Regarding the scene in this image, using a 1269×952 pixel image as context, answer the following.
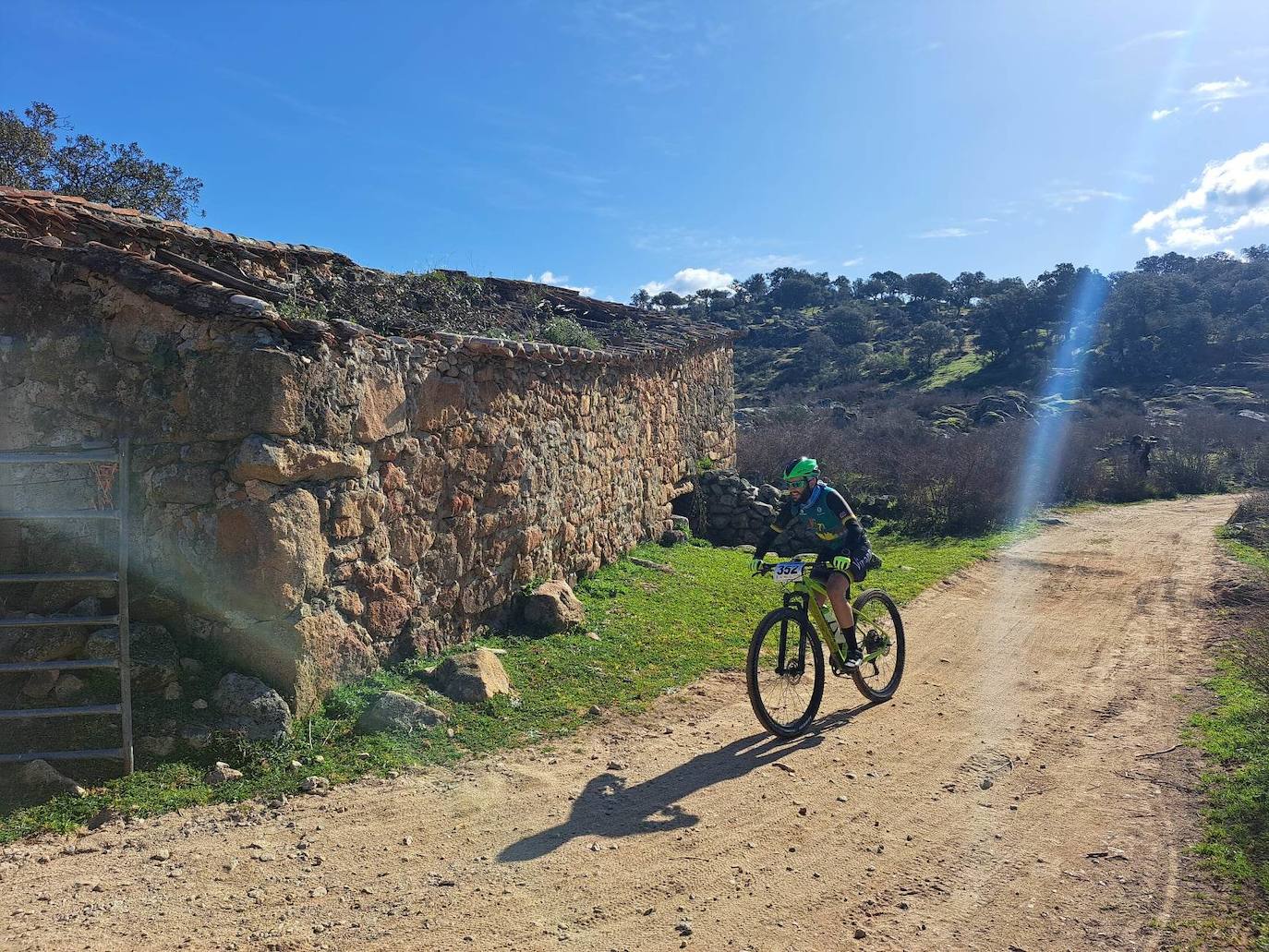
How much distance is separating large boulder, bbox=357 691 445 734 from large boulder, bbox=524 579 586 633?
1.87m

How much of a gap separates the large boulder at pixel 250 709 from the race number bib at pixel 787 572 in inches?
126

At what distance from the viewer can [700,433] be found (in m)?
13.8

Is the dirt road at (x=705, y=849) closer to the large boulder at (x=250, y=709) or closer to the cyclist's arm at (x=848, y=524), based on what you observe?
the large boulder at (x=250, y=709)

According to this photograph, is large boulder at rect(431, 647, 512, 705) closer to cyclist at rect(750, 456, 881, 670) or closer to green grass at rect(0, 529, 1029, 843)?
green grass at rect(0, 529, 1029, 843)

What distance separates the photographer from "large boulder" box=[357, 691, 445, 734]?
4.85 meters

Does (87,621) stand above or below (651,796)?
above

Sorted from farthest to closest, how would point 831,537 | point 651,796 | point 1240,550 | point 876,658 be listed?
1. point 1240,550
2. point 876,658
3. point 831,537
4. point 651,796

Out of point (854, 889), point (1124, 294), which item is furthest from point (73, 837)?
point (1124, 294)

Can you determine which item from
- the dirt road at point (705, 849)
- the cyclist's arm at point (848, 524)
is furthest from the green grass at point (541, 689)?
the cyclist's arm at point (848, 524)

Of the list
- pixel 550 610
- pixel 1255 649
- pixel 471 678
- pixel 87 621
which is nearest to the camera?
pixel 87 621

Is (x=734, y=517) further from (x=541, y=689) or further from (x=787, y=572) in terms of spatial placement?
(x=541, y=689)

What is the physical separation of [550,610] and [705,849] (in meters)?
3.23

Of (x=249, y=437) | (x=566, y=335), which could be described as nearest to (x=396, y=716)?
(x=249, y=437)

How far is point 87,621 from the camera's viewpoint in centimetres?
425
